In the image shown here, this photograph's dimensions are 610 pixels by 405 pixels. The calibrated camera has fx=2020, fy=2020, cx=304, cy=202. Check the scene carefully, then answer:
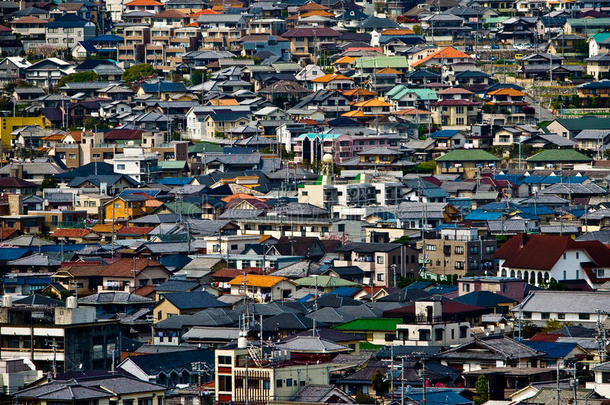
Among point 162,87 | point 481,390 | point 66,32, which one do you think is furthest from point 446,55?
point 481,390

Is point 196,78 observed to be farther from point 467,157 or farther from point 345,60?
point 467,157

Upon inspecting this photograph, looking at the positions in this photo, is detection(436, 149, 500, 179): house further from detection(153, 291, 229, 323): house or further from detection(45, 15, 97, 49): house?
detection(45, 15, 97, 49): house

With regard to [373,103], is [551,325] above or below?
above

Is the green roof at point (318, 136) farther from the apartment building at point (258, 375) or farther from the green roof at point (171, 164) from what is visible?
the apartment building at point (258, 375)

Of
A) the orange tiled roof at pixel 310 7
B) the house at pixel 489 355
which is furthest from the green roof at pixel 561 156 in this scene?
the house at pixel 489 355

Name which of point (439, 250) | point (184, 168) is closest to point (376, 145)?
point (184, 168)

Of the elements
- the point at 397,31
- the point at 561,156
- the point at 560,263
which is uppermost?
the point at 397,31

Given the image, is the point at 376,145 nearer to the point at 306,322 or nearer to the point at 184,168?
the point at 184,168
